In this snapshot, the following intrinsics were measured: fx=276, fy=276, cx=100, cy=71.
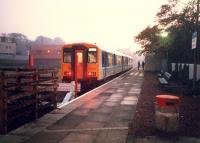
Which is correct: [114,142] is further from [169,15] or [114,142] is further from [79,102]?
[169,15]

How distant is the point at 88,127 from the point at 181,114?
→ 358 cm

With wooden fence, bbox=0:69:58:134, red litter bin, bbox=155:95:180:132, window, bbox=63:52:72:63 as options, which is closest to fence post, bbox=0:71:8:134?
wooden fence, bbox=0:69:58:134

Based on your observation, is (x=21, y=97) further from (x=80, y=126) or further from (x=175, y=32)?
(x=175, y=32)

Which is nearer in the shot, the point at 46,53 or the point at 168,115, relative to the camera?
the point at 168,115

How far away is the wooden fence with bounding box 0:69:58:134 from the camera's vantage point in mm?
6727

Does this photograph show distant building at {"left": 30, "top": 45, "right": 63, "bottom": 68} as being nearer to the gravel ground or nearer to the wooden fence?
the gravel ground

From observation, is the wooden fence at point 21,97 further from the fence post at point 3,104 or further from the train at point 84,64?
the train at point 84,64

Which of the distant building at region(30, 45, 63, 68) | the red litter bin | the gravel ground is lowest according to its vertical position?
the gravel ground

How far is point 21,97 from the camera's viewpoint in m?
8.37

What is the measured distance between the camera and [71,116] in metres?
8.72

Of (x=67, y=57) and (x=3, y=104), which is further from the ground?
(x=67, y=57)

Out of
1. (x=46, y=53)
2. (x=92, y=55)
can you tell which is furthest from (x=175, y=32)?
(x=46, y=53)

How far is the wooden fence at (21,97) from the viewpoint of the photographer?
6727 millimetres

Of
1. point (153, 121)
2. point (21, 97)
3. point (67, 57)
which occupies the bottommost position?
point (153, 121)
